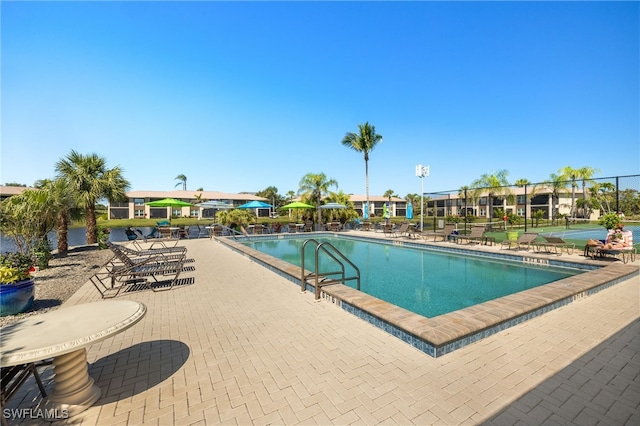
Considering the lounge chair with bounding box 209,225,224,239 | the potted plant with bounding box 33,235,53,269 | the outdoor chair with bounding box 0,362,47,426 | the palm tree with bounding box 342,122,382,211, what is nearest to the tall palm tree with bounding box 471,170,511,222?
the palm tree with bounding box 342,122,382,211

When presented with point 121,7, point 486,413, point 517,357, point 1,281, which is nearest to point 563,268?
point 517,357

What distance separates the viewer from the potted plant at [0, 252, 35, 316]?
465 cm

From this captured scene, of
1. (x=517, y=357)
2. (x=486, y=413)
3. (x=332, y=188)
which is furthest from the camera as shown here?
(x=332, y=188)

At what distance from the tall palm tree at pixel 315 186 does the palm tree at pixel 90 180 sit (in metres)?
12.4

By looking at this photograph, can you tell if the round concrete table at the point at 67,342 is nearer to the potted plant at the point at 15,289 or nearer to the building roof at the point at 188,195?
the potted plant at the point at 15,289

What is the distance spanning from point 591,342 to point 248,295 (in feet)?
18.0

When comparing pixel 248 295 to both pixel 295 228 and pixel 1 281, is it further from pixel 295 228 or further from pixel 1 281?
pixel 295 228

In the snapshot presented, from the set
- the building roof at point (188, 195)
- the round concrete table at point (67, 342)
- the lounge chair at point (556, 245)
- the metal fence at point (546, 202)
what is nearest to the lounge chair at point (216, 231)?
the metal fence at point (546, 202)

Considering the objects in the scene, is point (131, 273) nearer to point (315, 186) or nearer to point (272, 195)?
point (315, 186)

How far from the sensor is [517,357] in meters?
3.17

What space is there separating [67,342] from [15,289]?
424 centimetres

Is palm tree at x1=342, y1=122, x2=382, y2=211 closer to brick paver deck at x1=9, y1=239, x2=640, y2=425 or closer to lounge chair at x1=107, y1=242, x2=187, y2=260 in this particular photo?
lounge chair at x1=107, y1=242, x2=187, y2=260

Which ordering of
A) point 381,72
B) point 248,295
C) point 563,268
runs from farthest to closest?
1. point 381,72
2. point 563,268
3. point 248,295

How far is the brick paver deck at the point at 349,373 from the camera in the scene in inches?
90.0
